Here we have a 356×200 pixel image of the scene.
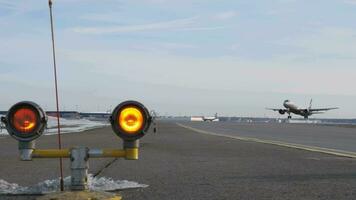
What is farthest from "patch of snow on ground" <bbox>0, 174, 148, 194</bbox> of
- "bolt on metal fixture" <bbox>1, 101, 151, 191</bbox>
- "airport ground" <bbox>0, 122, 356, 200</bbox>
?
"bolt on metal fixture" <bbox>1, 101, 151, 191</bbox>

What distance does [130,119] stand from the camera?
15.3 feet

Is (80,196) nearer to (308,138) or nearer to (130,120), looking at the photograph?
(130,120)

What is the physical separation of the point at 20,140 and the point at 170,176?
5318 mm

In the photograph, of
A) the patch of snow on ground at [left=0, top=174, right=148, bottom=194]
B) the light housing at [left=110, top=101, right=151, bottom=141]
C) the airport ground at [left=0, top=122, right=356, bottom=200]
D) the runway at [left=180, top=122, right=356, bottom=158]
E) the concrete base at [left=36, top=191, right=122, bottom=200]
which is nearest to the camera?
the light housing at [left=110, top=101, right=151, bottom=141]

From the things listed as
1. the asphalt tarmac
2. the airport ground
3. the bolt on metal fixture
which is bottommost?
the asphalt tarmac

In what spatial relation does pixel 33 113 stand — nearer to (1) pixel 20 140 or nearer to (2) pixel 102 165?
(1) pixel 20 140

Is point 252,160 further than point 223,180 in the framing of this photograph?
Yes

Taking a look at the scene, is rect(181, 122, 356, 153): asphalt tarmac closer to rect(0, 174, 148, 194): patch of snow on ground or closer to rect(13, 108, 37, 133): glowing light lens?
rect(0, 174, 148, 194): patch of snow on ground

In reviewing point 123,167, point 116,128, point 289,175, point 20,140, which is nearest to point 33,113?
point 20,140

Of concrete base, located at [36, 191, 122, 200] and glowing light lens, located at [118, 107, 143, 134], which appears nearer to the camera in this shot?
glowing light lens, located at [118, 107, 143, 134]

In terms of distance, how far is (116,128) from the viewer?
15.3ft

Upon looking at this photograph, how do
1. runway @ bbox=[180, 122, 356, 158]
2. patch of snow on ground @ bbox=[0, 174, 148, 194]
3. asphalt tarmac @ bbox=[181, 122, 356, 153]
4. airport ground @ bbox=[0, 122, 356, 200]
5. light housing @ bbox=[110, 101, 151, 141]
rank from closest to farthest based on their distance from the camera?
light housing @ bbox=[110, 101, 151, 141] → patch of snow on ground @ bbox=[0, 174, 148, 194] → airport ground @ bbox=[0, 122, 356, 200] → runway @ bbox=[180, 122, 356, 158] → asphalt tarmac @ bbox=[181, 122, 356, 153]

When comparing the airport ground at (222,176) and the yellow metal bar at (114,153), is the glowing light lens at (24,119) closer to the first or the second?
the yellow metal bar at (114,153)

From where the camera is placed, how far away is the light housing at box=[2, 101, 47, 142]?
4645 mm
